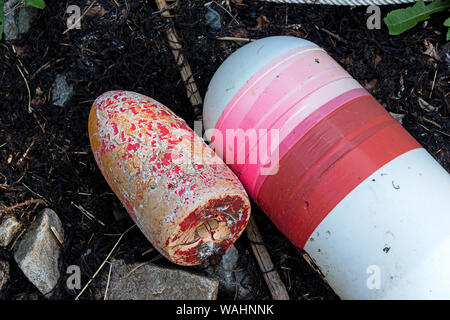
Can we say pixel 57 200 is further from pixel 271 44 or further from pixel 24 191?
pixel 271 44

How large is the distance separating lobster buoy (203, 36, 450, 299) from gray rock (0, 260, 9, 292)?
131cm

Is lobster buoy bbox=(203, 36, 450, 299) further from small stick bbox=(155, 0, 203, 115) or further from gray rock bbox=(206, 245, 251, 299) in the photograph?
gray rock bbox=(206, 245, 251, 299)

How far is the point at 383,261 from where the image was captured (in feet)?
6.45

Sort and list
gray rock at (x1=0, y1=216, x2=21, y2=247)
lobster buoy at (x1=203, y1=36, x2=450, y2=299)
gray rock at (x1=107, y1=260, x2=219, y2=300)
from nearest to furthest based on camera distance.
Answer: lobster buoy at (x1=203, y1=36, x2=450, y2=299)
gray rock at (x1=107, y1=260, x2=219, y2=300)
gray rock at (x1=0, y1=216, x2=21, y2=247)

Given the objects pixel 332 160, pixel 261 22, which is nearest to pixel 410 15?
pixel 261 22

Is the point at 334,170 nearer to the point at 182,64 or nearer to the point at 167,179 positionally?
the point at 167,179

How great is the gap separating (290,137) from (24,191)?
59.5 inches

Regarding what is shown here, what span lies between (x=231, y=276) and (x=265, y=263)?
0.20 m

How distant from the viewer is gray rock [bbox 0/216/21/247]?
2.50 meters

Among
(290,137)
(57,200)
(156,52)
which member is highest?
(156,52)

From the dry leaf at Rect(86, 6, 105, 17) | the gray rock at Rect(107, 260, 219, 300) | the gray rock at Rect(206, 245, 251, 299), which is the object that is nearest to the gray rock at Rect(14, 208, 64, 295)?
the gray rock at Rect(107, 260, 219, 300)

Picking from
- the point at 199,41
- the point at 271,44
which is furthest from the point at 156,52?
the point at 271,44

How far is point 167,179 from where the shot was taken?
1979 mm

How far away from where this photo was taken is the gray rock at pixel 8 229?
2.50m
